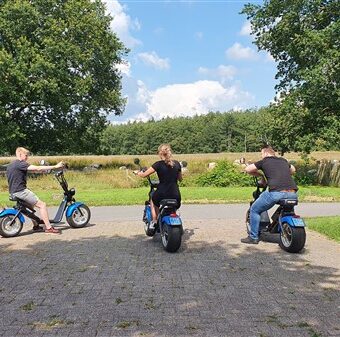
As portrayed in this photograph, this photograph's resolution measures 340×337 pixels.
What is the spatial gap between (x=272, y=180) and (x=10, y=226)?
Result: 17.5 feet

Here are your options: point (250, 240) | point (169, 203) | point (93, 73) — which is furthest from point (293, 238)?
point (93, 73)

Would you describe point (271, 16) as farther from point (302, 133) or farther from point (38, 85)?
point (38, 85)

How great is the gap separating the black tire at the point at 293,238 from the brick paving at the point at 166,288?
0.48 feet

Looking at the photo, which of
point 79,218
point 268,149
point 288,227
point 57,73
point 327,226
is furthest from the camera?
point 57,73

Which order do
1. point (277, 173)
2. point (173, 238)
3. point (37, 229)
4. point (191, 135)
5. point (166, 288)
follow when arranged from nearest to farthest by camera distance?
point (166, 288), point (173, 238), point (277, 173), point (37, 229), point (191, 135)

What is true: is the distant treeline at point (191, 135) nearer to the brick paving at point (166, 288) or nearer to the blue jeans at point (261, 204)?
the blue jeans at point (261, 204)

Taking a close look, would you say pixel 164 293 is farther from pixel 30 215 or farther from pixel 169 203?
pixel 30 215

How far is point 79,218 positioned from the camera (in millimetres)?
10297

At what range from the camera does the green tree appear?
2789 cm

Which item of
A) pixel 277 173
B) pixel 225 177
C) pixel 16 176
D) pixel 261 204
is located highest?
pixel 277 173

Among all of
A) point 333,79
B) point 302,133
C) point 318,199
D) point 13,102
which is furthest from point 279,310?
point 13,102

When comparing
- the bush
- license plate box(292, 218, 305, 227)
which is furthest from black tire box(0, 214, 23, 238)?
the bush

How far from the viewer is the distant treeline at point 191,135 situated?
12694 centimetres

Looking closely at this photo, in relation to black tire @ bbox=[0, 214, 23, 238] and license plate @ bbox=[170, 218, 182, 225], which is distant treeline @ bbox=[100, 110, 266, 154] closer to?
black tire @ bbox=[0, 214, 23, 238]
